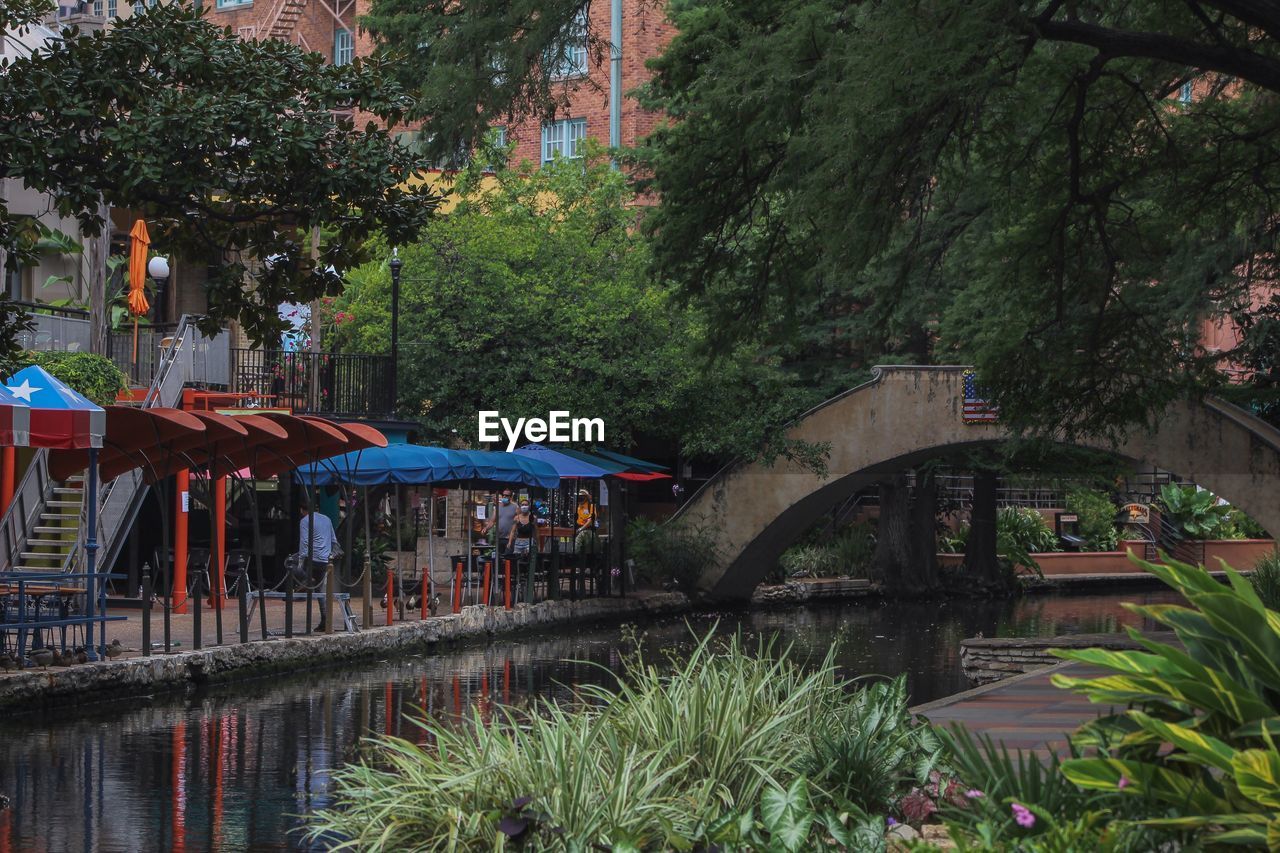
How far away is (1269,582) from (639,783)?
16.9 metres

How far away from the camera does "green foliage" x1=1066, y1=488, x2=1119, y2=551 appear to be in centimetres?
4641

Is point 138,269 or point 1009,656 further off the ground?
point 138,269

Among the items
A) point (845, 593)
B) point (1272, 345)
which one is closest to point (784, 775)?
point (1272, 345)

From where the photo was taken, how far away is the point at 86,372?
22.9 metres

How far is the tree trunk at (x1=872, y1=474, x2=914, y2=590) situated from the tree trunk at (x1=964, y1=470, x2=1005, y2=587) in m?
1.54

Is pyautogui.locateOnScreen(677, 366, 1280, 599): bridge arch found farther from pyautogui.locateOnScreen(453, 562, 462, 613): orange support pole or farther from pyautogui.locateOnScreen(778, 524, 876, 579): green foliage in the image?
pyautogui.locateOnScreen(453, 562, 462, 613): orange support pole

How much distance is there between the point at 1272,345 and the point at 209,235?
16.6 meters

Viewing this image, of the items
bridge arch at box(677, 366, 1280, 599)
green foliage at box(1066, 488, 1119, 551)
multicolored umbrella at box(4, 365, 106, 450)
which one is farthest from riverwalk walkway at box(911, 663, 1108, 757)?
green foliage at box(1066, 488, 1119, 551)

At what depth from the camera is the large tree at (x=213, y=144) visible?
12.7 meters

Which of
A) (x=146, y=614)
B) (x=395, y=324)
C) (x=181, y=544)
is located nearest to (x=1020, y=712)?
(x=146, y=614)

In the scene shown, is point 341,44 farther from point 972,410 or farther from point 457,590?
point 457,590

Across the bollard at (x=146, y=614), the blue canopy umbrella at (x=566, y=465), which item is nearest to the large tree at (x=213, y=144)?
the bollard at (x=146, y=614)

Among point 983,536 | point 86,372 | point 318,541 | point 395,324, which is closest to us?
point 86,372

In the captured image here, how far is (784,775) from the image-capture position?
8.67 meters
